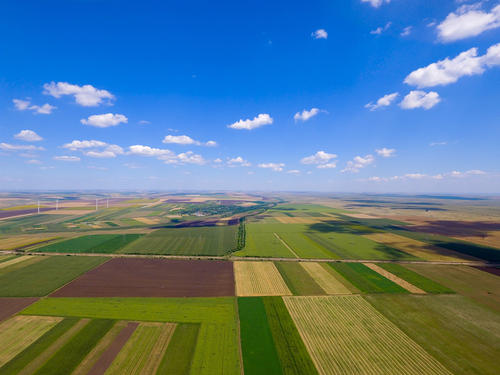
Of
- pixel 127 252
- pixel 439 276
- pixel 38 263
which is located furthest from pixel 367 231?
pixel 38 263

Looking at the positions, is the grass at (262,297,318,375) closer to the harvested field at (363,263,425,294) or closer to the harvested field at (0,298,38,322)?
the harvested field at (363,263,425,294)

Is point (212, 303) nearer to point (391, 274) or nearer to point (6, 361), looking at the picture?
point (6, 361)

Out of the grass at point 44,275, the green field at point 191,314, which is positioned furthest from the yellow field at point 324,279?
the grass at point 44,275

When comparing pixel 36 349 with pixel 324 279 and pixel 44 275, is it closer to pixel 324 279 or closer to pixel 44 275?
pixel 44 275

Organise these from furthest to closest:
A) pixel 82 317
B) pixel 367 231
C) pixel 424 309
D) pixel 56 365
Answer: pixel 367 231
pixel 424 309
pixel 82 317
pixel 56 365

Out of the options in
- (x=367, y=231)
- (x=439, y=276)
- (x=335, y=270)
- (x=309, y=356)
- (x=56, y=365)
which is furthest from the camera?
(x=367, y=231)

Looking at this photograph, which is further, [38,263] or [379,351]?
[38,263]

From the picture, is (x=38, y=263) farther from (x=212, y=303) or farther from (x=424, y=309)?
(x=424, y=309)

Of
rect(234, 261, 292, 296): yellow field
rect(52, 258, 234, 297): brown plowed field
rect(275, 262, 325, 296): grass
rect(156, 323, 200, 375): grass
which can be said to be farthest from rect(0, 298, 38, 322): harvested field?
rect(275, 262, 325, 296): grass
